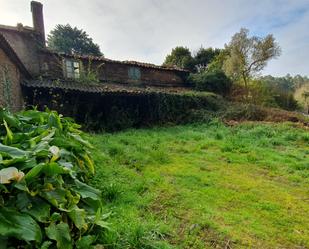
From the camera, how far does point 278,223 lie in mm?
3885

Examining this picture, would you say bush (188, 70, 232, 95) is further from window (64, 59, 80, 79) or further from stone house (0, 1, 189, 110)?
window (64, 59, 80, 79)

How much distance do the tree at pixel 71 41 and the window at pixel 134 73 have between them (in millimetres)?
11970

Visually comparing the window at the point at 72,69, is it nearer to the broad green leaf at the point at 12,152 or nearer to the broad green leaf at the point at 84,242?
the broad green leaf at the point at 12,152

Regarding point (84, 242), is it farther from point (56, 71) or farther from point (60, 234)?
point (56, 71)

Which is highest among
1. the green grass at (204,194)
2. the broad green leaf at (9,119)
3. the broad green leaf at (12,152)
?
the broad green leaf at (9,119)

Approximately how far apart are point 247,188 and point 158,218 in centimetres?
228

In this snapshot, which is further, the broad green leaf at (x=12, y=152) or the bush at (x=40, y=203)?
the broad green leaf at (x=12, y=152)

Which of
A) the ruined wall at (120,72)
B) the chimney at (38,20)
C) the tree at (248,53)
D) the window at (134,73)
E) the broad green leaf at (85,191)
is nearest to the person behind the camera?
the broad green leaf at (85,191)

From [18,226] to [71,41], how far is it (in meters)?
30.6

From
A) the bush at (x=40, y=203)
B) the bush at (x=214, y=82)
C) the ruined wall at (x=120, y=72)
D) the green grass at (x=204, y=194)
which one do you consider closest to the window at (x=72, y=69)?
the ruined wall at (x=120, y=72)

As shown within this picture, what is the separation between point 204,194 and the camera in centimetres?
475

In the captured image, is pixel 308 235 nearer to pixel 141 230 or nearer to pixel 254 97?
pixel 141 230

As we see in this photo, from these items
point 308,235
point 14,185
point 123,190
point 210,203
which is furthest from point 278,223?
point 14,185

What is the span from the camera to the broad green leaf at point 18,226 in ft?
5.65
